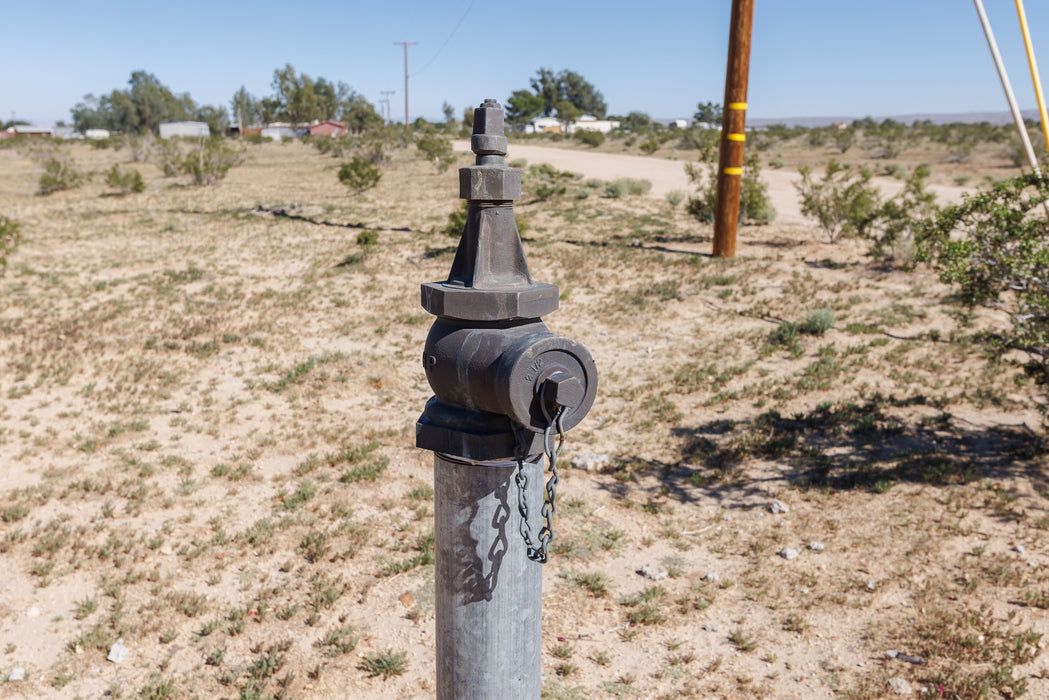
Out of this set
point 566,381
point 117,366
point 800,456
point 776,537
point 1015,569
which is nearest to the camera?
point 566,381

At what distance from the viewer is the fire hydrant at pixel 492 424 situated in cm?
149

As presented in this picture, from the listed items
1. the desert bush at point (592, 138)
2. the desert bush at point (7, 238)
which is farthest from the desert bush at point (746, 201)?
the desert bush at point (592, 138)

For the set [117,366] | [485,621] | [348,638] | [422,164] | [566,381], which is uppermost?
[422,164]

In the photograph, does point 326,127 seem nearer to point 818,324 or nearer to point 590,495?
point 818,324

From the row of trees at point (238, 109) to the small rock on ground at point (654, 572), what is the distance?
62173 millimetres

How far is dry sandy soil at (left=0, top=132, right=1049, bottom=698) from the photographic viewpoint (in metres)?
3.58

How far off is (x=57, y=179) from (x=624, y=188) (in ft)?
60.6

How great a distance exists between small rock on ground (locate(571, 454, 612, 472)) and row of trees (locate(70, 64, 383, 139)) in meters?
60.7

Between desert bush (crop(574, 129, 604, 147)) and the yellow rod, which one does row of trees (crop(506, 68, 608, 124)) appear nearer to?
desert bush (crop(574, 129, 604, 147))

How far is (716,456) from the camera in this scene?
569cm

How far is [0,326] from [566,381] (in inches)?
397

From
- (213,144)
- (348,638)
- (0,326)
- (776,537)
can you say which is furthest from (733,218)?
(213,144)

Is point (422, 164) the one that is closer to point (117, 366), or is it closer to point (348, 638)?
point (117, 366)

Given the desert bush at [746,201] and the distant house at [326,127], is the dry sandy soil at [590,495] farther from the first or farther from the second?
the distant house at [326,127]
